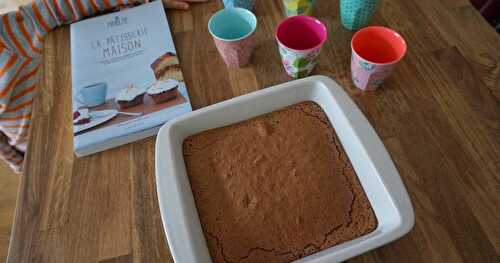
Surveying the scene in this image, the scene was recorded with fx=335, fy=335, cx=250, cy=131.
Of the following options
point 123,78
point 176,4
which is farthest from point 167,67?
point 176,4

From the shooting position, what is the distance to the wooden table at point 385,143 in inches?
20.1

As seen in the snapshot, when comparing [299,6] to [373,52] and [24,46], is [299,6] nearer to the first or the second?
[373,52]

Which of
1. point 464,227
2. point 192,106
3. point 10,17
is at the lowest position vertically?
point 464,227

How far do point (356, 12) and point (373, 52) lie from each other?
0.10 meters

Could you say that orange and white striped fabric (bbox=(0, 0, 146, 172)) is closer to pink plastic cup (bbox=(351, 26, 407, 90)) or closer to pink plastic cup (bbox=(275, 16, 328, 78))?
pink plastic cup (bbox=(275, 16, 328, 78))

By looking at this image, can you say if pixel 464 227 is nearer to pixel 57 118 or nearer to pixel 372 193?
pixel 372 193

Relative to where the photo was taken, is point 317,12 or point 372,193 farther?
point 317,12

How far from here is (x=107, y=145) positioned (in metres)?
0.61

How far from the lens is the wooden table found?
512mm

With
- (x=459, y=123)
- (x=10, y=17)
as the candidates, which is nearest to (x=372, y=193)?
(x=459, y=123)

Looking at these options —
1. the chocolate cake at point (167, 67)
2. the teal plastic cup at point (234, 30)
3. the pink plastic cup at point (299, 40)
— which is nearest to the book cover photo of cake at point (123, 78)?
the chocolate cake at point (167, 67)

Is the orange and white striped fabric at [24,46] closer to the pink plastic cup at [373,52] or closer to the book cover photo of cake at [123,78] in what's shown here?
the book cover photo of cake at [123,78]

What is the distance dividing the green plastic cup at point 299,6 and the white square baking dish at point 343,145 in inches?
7.9

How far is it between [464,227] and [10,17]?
3.29 ft
